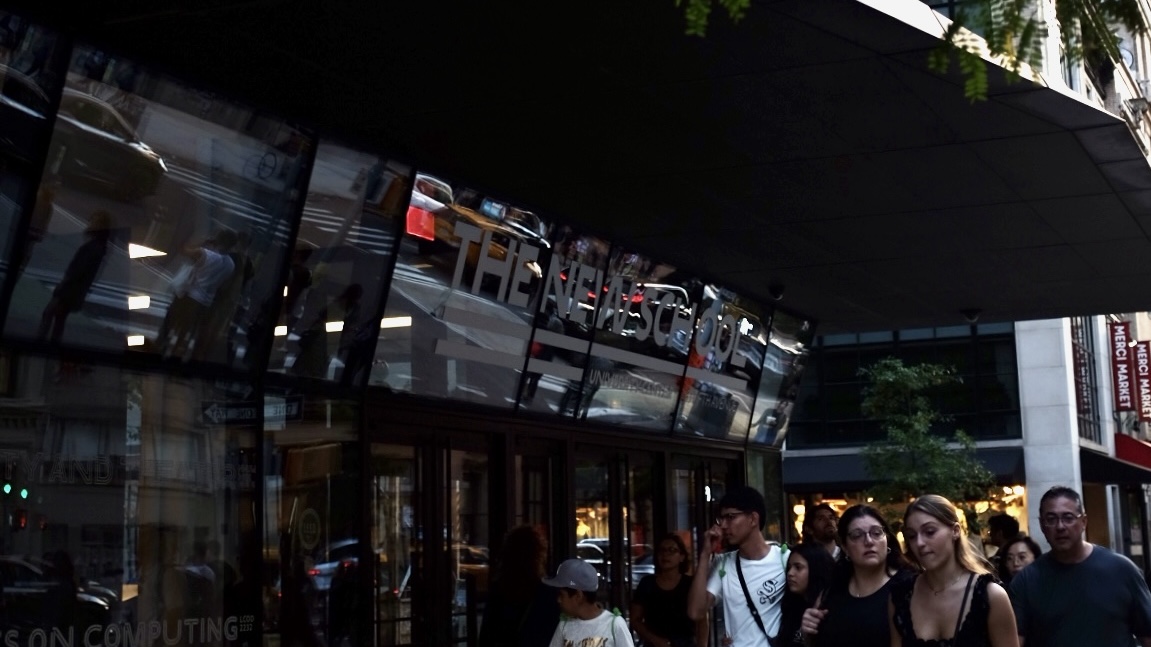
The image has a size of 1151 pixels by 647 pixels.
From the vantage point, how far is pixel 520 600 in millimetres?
9523

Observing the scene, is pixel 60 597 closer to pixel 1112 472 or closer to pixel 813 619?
pixel 813 619

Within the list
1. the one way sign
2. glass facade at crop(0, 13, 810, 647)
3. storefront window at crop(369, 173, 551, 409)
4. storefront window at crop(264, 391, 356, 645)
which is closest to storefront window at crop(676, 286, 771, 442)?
glass facade at crop(0, 13, 810, 647)

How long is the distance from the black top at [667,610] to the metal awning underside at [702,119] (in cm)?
301

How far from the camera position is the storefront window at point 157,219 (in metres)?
8.41

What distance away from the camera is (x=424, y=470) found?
1189cm

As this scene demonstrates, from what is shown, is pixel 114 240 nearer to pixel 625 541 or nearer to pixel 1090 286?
pixel 625 541

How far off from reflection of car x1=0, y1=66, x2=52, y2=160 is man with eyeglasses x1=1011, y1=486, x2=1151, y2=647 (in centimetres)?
555

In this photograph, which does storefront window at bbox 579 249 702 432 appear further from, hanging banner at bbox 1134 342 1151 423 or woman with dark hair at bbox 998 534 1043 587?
hanging banner at bbox 1134 342 1151 423

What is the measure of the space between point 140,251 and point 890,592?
5.19 meters

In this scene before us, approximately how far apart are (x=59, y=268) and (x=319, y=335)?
2439mm

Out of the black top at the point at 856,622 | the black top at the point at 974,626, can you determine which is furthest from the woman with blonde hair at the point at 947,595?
the black top at the point at 856,622

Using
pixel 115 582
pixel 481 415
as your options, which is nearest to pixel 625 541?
pixel 481 415

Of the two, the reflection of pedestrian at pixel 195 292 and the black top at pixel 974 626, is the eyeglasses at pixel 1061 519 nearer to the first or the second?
the black top at pixel 974 626

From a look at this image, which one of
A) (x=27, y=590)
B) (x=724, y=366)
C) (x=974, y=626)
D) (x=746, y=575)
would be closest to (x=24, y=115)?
(x=27, y=590)
